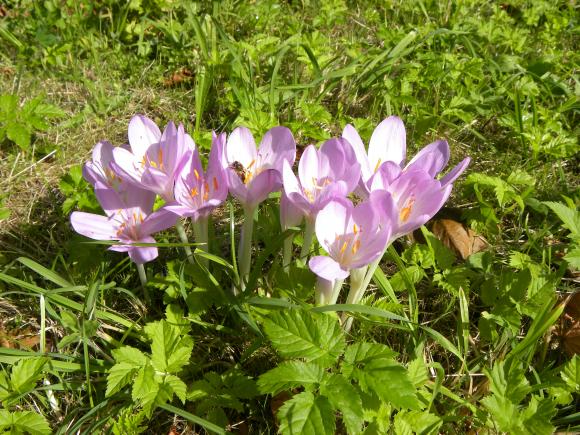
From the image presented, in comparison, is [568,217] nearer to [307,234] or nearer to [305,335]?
[307,234]

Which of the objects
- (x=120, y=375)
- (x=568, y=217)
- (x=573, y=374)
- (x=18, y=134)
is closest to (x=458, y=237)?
(x=568, y=217)

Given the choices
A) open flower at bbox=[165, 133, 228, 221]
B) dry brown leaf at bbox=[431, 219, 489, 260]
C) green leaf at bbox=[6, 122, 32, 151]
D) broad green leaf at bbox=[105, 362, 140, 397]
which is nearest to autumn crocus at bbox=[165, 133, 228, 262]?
open flower at bbox=[165, 133, 228, 221]

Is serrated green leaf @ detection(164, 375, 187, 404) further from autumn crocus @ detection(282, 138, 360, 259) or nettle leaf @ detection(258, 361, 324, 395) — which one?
autumn crocus @ detection(282, 138, 360, 259)

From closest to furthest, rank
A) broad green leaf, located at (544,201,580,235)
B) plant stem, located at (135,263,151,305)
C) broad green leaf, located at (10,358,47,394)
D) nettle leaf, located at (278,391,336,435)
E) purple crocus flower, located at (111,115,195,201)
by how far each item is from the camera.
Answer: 1. nettle leaf, located at (278,391,336,435)
2. purple crocus flower, located at (111,115,195,201)
3. broad green leaf, located at (10,358,47,394)
4. plant stem, located at (135,263,151,305)
5. broad green leaf, located at (544,201,580,235)

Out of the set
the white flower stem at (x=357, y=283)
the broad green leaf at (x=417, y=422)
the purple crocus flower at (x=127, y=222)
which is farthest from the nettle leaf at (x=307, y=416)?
the purple crocus flower at (x=127, y=222)

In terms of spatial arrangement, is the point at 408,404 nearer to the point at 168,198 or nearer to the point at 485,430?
the point at 485,430

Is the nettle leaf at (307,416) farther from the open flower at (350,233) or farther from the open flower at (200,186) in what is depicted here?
the open flower at (200,186)
